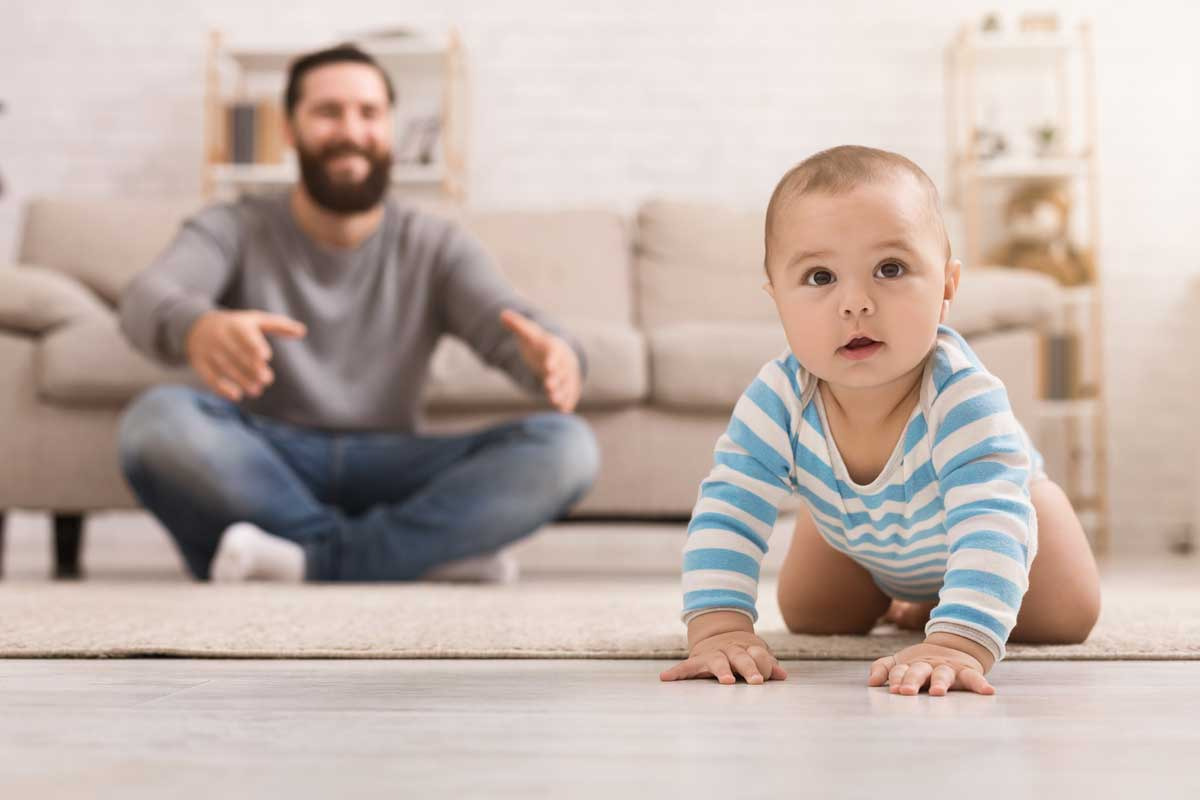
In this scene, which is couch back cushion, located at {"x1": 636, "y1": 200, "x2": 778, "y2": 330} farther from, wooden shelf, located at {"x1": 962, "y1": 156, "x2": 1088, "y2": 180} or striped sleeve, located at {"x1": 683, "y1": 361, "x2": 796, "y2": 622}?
striped sleeve, located at {"x1": 683, "y1": 361, "x2": 796, "y2": 622}

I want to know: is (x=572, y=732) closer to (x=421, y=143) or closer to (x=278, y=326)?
(x=278, y=326)

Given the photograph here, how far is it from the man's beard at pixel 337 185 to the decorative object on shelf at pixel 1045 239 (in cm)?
210

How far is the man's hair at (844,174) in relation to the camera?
79cm

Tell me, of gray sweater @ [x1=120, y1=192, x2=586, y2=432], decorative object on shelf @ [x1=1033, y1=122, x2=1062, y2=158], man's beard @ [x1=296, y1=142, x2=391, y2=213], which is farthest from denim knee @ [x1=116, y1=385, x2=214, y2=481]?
decorative object on shelf @ [x1=1033, y1=122, x2=1062, y2=158]

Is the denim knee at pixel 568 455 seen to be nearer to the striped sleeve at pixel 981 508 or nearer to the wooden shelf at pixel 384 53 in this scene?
the striped sleeve at pixel 981 508

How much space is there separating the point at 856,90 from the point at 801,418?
2.98m

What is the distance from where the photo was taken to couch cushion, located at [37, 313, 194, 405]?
2.11m

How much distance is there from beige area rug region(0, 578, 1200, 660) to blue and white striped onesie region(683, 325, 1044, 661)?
0.09 m

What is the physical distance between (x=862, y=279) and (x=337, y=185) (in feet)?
4.36

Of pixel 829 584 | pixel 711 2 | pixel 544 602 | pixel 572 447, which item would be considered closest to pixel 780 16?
pixel 711 2

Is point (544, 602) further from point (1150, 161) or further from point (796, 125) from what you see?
point (1150, 161)

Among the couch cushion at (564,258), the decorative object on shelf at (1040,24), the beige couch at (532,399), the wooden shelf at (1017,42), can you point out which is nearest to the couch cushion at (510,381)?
the beige couch at (532,399)

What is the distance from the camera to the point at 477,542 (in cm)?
178

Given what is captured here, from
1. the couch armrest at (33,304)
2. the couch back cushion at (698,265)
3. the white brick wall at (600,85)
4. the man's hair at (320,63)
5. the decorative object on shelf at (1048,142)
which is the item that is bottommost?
the couch armrest at (33,304)
